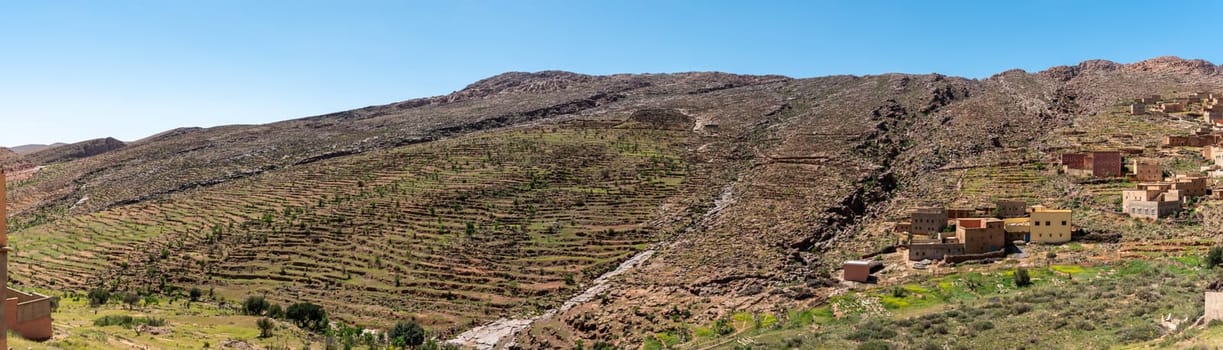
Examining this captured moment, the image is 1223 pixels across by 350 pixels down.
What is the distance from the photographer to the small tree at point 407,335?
35034mm

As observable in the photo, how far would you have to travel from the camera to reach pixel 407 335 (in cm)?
3550

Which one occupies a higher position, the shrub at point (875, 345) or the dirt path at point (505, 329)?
the shrub at point (875, 345)

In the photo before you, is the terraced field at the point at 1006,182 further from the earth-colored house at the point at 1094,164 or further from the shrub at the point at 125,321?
the shrub at the point at 125,321

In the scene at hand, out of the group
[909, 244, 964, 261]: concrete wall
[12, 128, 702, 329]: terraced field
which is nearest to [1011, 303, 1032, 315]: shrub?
[909, 244, 964, 261]: concrete wall

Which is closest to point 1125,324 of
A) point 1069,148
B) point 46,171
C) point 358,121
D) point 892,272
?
point 892,272

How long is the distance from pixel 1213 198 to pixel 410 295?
38.1 meters

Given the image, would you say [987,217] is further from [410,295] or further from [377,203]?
[377,203]

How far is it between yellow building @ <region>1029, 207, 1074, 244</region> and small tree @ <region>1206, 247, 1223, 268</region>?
21.9 ft

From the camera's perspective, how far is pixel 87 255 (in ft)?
170

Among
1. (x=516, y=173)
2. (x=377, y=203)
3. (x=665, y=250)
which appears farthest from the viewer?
(x=516, y=173)

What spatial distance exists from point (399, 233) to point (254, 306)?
12.4 meters

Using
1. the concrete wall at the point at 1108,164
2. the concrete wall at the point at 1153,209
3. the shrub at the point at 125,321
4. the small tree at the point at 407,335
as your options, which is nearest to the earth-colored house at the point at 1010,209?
the concrete wall at the point at 1153,209

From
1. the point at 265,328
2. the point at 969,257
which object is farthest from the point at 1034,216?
the point at 265,328

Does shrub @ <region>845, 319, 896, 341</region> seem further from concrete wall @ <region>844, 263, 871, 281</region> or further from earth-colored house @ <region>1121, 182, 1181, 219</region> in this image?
earth-colored house @ <region>1121, 182, 1181, 219</region>
